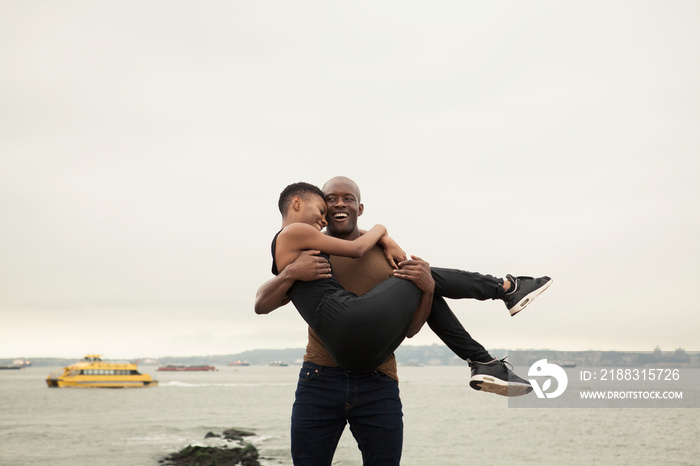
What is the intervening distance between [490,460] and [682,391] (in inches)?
3872

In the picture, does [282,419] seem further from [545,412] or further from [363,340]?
[363,340]

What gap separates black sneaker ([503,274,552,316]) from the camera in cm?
414

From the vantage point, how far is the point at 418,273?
3553 millimetres

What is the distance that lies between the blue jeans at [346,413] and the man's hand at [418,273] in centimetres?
61

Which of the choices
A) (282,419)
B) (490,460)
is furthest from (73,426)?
(490,460)

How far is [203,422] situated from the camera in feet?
153

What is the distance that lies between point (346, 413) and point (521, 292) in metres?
1.44

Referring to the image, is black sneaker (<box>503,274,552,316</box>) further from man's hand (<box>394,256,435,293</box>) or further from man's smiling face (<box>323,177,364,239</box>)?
man's smiling face (<box>323,177,364,239</box>)

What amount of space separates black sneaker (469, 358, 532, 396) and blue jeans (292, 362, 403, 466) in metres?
0.61

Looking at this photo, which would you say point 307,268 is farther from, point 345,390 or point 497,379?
point 497,379

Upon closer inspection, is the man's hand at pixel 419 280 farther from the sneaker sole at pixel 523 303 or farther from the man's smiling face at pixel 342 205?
the sneaker sole at pixel 523 303

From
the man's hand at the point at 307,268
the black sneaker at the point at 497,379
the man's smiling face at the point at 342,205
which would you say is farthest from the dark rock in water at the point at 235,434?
the man's hand at the point at 307,268

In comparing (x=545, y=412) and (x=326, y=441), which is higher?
(x=326, y=441)

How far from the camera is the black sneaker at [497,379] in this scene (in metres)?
3.90
